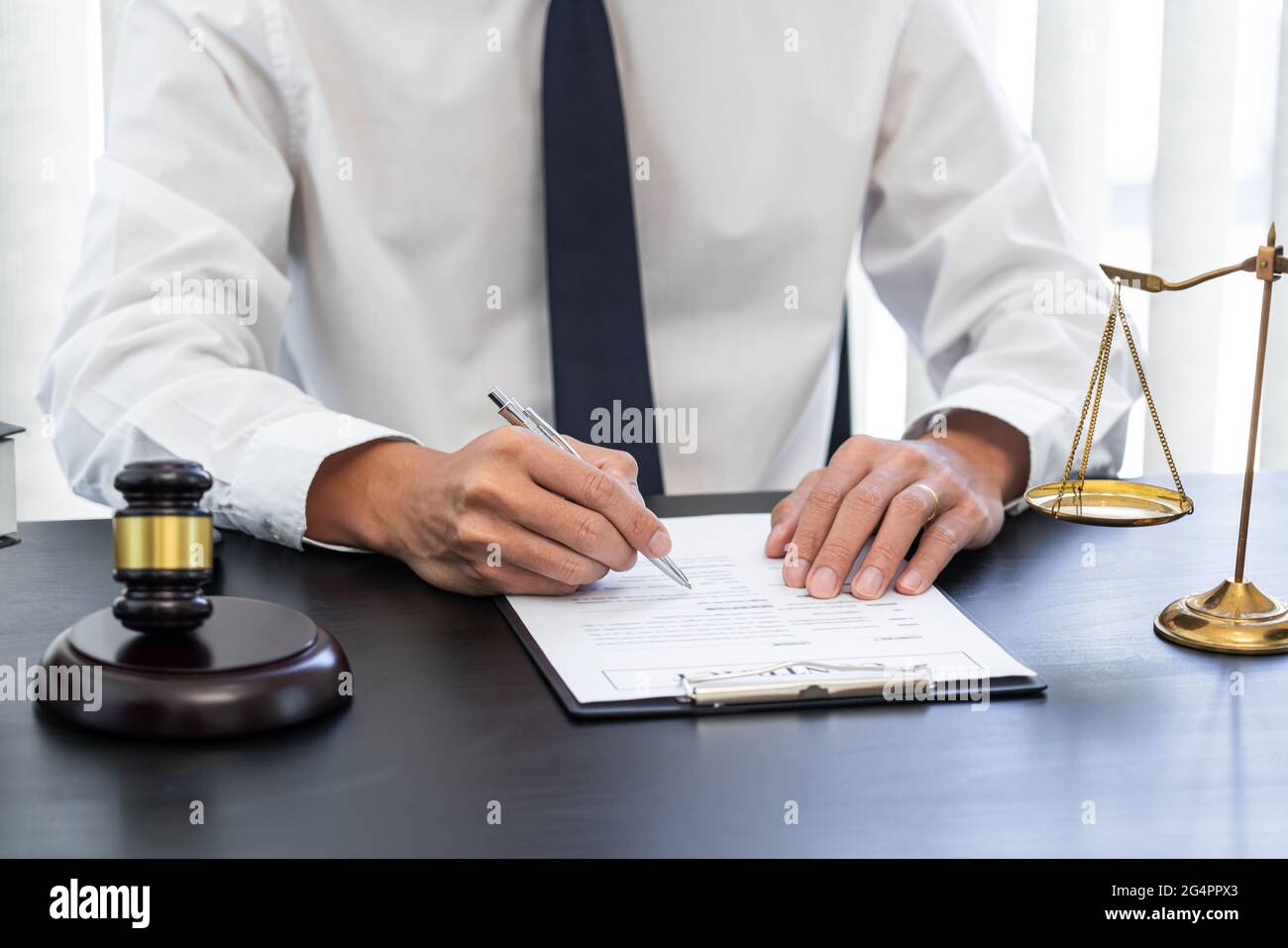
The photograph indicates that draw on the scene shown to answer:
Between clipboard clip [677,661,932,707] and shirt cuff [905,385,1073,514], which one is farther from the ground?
shirt cuff [905,385,1073,514]

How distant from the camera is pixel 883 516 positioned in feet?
3.43

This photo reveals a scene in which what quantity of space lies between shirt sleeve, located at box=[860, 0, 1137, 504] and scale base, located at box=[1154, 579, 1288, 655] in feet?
1.83

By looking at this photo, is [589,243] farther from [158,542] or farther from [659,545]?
[158,542]

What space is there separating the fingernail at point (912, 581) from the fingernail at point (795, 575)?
72 millimetres

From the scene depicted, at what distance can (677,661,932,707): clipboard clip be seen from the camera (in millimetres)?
745

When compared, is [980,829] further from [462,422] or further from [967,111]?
[967,111]

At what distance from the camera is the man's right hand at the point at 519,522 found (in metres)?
0.94

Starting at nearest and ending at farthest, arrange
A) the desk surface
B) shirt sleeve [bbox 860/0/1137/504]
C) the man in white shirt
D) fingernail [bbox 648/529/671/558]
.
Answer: the desk surface < fingernail [bbox 648/529/671/558] < the man in white shirt < shirt sleeve [bbox 860/0/1137/504]

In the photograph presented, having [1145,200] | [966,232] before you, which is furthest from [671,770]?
[1145,200]

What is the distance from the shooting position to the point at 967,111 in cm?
167

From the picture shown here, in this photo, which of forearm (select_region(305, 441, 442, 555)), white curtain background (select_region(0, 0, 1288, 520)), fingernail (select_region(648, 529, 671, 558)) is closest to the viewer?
fingernail (select_region(648, 529, 671, 558))

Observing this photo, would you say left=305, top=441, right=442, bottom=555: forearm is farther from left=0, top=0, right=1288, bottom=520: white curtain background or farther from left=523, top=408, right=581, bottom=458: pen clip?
left=0, top=0, right=1288, bottom=520: white curtain background

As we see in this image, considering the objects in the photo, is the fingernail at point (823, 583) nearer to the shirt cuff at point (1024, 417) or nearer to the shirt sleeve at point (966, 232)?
the shirt cuff at point (1024, 417)

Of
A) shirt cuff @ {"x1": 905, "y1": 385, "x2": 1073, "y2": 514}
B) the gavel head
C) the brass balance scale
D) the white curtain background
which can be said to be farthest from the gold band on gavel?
the white curtain background
